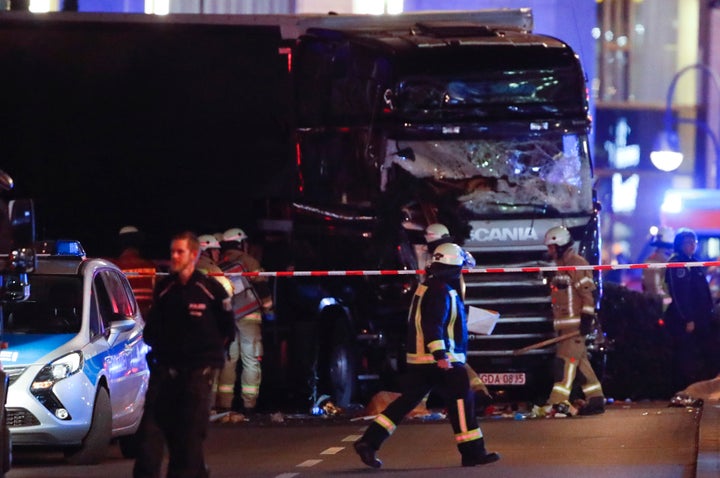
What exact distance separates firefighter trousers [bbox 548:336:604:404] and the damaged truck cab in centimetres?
44

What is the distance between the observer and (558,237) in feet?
53.3

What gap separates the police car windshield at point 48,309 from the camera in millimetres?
12812

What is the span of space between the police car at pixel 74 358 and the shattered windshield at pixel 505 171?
12.8 feet

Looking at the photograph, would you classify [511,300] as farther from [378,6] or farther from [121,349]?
[378,6]

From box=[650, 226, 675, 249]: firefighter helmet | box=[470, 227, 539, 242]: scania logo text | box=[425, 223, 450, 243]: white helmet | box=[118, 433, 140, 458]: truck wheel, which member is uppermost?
box=[425, 223, 450, 243]: white helmet

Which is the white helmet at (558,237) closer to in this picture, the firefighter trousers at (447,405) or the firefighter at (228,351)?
the firefighter at (228,351)

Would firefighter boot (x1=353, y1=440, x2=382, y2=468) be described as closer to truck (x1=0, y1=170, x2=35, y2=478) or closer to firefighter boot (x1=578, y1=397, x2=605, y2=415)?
truck (x1=0, y1=170, x2=35, y2=478)

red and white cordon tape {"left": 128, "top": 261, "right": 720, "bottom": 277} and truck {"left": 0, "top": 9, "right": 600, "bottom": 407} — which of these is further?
truck {"left": 0, "top": 9, "right": 600, "bottom": 407}

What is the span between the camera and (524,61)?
17047 millimetres

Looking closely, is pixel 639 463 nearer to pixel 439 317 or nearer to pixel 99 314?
pixel 439 317

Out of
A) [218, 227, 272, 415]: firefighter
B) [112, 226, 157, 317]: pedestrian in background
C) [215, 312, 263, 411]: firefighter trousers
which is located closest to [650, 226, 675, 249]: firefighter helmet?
[218, 227, 272, 415]: firefighter

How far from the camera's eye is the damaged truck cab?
653 inches

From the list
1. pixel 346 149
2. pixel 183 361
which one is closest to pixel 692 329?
pixel 346 149

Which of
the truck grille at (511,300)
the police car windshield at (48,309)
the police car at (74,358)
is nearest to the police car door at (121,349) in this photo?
the police car at (74,358)
